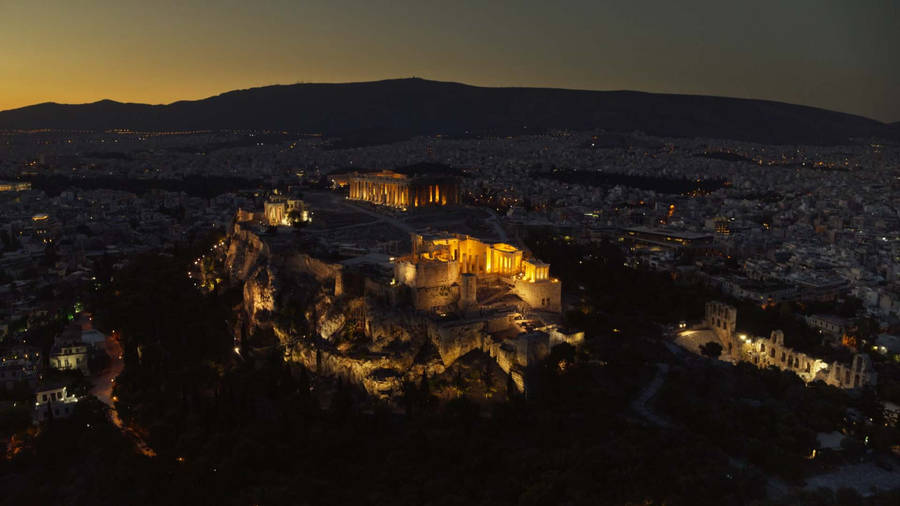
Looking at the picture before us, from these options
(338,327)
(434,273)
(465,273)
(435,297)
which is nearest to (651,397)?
(465,273)

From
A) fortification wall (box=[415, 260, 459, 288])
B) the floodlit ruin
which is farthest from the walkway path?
fortification wall (box=[415, 260, 459, 288])

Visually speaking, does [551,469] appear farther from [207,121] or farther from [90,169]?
[207,121]

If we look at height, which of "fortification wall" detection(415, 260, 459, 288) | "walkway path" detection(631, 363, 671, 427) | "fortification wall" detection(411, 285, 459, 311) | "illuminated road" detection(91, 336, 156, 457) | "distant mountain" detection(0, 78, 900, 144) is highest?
"distant mountain" detection(0, 78, 900, 144)

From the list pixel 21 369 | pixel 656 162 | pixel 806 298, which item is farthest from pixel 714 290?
pixel 656 162

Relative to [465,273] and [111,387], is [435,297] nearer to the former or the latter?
[465,273]

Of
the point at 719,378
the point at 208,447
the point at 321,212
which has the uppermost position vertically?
the point at 321,212

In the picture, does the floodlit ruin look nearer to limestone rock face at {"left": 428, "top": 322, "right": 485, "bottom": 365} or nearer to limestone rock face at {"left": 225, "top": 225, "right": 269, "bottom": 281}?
limestone rock face at {"left": 428, "top": 322, "right": 485, "bottom": 365}
